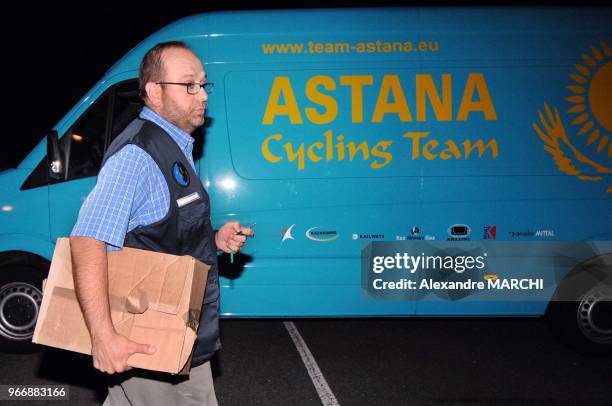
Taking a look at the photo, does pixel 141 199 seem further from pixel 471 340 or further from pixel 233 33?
pixel 471 340

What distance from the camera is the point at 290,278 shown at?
13.9ft

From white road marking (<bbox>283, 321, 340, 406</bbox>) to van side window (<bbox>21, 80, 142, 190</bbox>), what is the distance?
7.13 feet

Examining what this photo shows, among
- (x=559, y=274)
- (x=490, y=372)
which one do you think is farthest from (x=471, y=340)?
(x=559, y=274)

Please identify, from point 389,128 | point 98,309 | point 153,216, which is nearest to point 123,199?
point 153,216

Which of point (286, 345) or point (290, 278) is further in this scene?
point (286, 345)

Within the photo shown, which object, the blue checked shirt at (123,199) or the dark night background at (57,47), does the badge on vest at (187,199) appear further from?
the dark night background at (57,47)

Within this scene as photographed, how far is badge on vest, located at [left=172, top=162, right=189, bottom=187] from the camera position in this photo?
189 centimetres

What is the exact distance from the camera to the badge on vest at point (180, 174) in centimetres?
189

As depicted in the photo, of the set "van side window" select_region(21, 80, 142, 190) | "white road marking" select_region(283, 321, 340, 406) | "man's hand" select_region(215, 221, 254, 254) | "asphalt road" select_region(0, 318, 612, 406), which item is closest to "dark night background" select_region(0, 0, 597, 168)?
"van side window" select_region(21, 80, 142, 190)

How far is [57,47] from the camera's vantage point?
23.5m

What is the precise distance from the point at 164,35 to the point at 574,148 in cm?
332

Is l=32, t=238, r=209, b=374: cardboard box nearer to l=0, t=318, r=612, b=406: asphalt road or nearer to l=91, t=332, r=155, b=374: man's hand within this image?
l=91, t=332, r=155, b=374: man's hand

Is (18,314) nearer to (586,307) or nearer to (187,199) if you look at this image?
(187,199)

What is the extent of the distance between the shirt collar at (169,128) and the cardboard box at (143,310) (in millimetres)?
531
